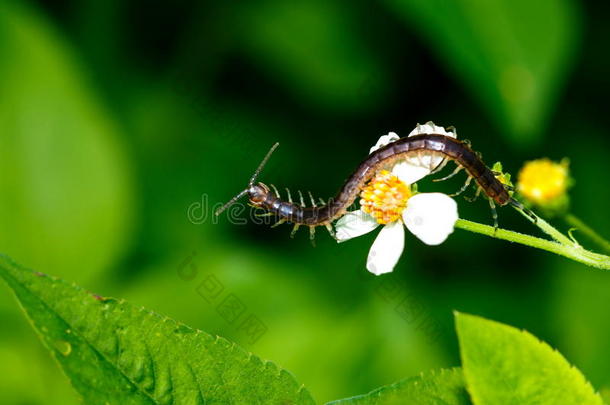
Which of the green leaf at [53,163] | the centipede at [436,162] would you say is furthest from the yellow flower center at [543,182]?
the green leaf at [53,163]

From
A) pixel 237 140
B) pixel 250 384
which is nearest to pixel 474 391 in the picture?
pixel 250 384

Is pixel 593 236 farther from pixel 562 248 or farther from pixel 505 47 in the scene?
pixel 505 47

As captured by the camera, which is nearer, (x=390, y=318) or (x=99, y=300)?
(x=99, y=300)

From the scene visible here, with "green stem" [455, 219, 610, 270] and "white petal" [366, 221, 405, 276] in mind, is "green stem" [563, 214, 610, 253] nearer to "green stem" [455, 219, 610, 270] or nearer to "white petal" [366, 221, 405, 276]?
"green stem" [455, 219, 610, 270]

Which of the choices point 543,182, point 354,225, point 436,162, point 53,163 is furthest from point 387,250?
point 53,163

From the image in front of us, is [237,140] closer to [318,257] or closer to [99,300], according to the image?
[318,257]
